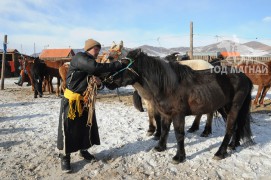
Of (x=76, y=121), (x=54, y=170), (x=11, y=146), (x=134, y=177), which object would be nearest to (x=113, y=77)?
(x=76, y=121)

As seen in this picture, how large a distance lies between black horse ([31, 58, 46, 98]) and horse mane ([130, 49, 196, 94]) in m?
7.39

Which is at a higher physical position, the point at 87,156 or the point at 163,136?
the point at 163,136

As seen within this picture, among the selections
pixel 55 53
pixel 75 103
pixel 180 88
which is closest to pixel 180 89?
pixel 180 88

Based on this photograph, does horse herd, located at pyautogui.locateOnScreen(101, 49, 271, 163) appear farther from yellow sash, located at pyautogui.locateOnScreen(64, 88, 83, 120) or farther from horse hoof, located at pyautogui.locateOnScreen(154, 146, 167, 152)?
yellow sash, located at pyautogui.locateOnScreen(64, 88, 83, 120)

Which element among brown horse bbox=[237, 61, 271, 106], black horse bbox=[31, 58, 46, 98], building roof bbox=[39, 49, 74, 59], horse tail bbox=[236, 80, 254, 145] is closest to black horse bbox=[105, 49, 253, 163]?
horse tail bbox=[236, 80, 254, 145]

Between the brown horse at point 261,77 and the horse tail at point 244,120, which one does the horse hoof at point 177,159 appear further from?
the brown horse at point 261,77

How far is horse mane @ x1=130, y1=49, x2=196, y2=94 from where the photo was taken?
11.3 feet

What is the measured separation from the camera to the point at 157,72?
3473 millimetres

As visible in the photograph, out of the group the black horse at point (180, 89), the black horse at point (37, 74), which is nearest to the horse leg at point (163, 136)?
the black horse at point (180, 89)

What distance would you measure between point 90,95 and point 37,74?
7518 mm

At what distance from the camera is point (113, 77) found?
3252 millimetres

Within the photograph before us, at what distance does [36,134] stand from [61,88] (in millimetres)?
5049

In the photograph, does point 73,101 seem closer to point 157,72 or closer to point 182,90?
point 157,72

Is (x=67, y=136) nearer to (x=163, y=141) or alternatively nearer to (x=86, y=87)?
(x=86, y=87)
